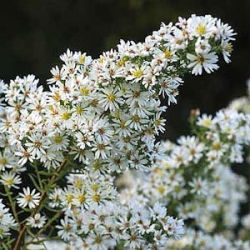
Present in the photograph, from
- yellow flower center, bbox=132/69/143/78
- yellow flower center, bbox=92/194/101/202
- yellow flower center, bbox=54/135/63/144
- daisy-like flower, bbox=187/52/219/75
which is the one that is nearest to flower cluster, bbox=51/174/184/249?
yellow flower center, bbox=92/194/101/202

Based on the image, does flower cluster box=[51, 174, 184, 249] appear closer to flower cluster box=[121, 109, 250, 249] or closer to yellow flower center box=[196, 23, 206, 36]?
flower cluster box=[121, 109, 250, 249]

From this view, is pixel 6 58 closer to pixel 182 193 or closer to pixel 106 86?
pixel 182 193

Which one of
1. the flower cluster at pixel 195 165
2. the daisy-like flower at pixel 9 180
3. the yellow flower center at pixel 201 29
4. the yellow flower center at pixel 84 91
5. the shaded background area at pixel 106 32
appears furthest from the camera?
the shaded background area at pixel 106 32

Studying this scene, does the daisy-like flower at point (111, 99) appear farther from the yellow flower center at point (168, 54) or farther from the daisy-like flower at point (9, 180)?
the daisy-like flower at point (9, 180)

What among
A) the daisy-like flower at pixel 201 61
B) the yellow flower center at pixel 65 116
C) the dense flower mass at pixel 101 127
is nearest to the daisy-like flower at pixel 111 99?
the dense flower mass at pixel 101 127

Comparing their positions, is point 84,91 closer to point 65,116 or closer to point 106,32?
point 65,116

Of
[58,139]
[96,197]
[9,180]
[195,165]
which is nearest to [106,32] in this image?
[195,165]
